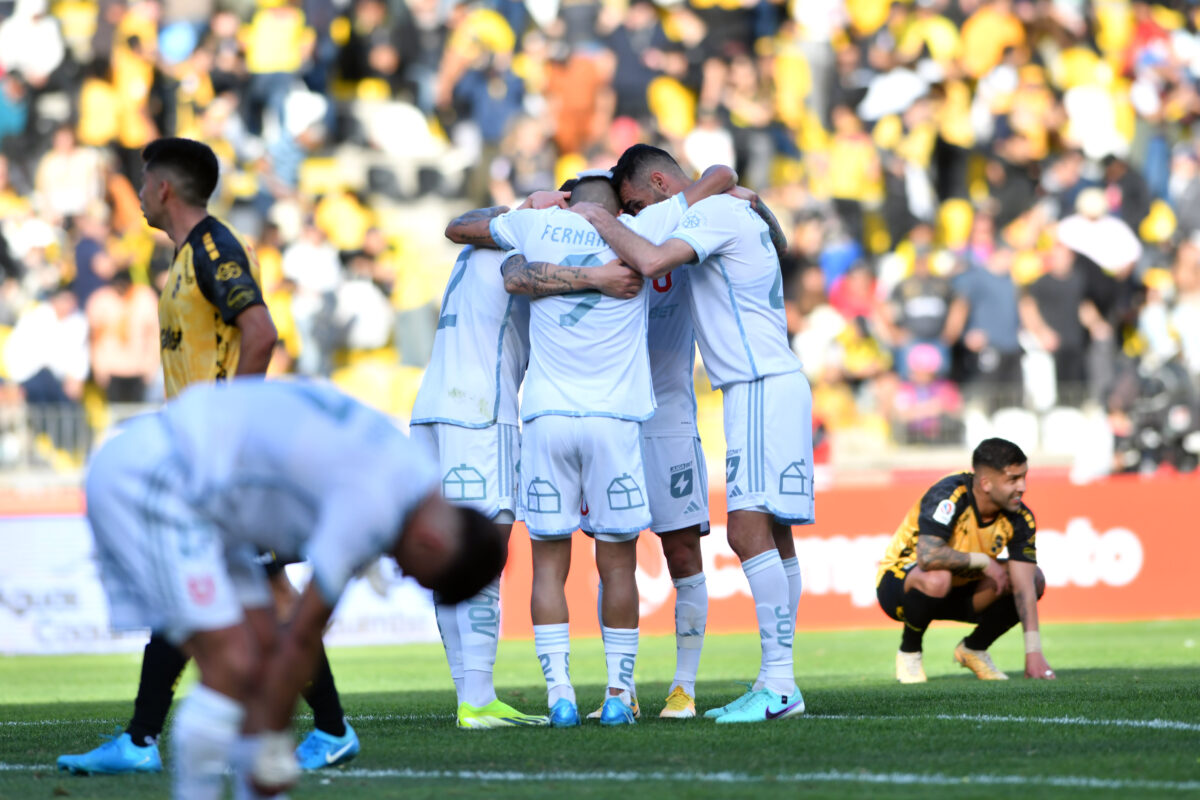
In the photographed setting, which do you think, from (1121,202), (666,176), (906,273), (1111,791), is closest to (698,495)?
(666,176)

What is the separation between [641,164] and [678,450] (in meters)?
1.38

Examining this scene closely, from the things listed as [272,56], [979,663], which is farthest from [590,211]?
[272,56]

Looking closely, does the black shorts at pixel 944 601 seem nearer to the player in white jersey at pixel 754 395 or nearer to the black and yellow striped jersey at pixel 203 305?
the player in white jersey at pixel 754 395

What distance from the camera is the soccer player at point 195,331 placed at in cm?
640

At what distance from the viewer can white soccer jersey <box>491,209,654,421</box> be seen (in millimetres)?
7617

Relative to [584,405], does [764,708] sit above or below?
below

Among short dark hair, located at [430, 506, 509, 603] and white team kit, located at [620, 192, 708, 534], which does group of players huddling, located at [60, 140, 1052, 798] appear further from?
short dark hair, located at [430, 506, 509, 603]

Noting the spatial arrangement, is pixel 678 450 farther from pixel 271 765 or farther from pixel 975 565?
pixel 271 765

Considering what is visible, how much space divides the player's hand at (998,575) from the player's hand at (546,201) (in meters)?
3.56

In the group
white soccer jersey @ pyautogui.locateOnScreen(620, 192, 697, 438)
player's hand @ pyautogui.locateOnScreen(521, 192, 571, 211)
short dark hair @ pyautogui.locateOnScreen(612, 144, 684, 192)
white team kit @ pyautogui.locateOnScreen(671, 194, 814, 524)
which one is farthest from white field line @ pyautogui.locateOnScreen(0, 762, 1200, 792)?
short dark hair @ pyautogui.locateOnScreen(612, 144, 684, 192)

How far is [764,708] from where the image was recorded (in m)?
7.70

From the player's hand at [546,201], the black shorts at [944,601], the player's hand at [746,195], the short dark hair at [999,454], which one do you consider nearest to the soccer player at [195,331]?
the player's hand at [546,201]

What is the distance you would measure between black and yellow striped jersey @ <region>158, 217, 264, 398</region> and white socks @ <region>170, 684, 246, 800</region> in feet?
7.99

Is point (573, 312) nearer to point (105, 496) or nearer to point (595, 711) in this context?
point (595, 711)
